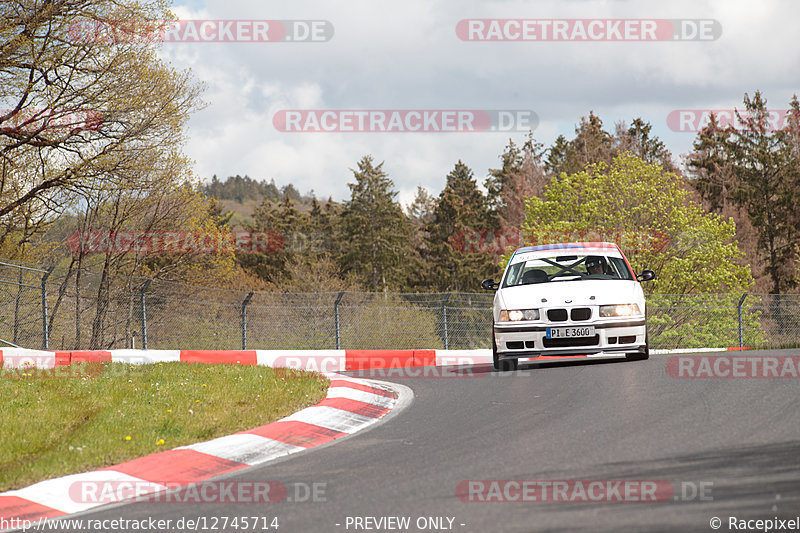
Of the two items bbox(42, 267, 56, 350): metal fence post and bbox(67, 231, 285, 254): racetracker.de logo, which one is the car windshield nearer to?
bbox(42, 267, 56, 350): metal fence post

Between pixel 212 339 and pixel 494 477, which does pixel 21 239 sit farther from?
pixel 494 477

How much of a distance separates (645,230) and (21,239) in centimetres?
2866

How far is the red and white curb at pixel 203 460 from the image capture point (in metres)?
5.54

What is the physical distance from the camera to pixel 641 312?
1148 cm

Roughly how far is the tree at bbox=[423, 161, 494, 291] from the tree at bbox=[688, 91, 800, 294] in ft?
65.4

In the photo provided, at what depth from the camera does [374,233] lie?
76625mm

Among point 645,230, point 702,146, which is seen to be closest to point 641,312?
point 645,230

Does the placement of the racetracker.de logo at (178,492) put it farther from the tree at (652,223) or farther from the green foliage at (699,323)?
the tree at (652,223)

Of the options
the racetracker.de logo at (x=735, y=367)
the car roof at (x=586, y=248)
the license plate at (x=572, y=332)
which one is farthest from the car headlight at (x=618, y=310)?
the car roof at (x=586, y=248)

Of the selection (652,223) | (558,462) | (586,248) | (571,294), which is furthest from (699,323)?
(558,462)

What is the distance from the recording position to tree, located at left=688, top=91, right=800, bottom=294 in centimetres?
6147

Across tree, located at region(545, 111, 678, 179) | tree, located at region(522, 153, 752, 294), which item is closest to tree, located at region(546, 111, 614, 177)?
tree, located at region(545, 111, 678, 179)

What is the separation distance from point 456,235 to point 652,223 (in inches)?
1322

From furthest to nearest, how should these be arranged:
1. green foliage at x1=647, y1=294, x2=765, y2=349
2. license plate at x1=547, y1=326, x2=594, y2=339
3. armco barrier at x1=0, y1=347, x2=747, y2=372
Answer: green foliage at x1=647, y1=294, x2=765, y2=349 → armco barrier at x1=0, y1=347, x2=747, y2=372 → license plate at x1=547, y1=326, x2=594, y2=339
